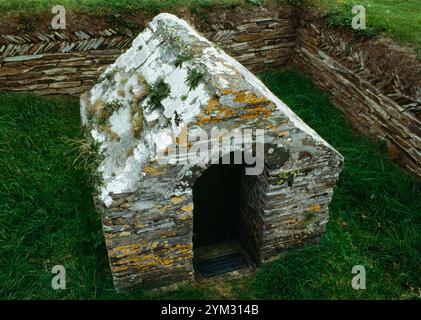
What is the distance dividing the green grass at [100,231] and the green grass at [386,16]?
1.98 m

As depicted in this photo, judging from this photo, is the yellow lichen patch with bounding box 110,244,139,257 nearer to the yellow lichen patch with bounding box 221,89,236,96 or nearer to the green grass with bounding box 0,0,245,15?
the yellow lichen patch with bounding box 221,89,236,96

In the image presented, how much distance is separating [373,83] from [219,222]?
378 cm

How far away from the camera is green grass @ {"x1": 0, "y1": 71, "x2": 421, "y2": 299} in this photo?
5.04 meters

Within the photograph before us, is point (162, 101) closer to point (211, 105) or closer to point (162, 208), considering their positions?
point (211, 105)

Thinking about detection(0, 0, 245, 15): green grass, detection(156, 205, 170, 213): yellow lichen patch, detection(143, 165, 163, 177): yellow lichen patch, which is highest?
detection(0, 0, 245, 15): green grass

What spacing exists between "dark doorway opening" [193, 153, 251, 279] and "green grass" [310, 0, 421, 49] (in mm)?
4042

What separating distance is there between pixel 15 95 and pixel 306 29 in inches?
245

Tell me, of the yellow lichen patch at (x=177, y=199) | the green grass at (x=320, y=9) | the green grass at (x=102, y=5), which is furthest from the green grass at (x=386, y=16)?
the yellow lichen patch at (x=177, y=199)

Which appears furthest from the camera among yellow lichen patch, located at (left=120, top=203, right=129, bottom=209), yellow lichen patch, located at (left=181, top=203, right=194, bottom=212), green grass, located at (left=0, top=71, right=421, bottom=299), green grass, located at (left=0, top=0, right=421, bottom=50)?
green grass, located at (left=0, top=0, right=421, bottom=50)

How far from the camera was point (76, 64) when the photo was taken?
25.6 feet

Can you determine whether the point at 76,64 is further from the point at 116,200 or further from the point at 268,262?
the point at 268,262

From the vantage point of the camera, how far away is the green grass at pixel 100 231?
504 cm

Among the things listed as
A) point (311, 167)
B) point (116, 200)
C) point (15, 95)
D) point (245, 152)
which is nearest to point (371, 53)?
point (311, 167)

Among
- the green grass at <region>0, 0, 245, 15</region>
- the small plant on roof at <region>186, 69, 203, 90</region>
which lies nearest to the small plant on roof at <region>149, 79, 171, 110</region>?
the small plant on roof at <region>186, 69, 203, 90</region>
